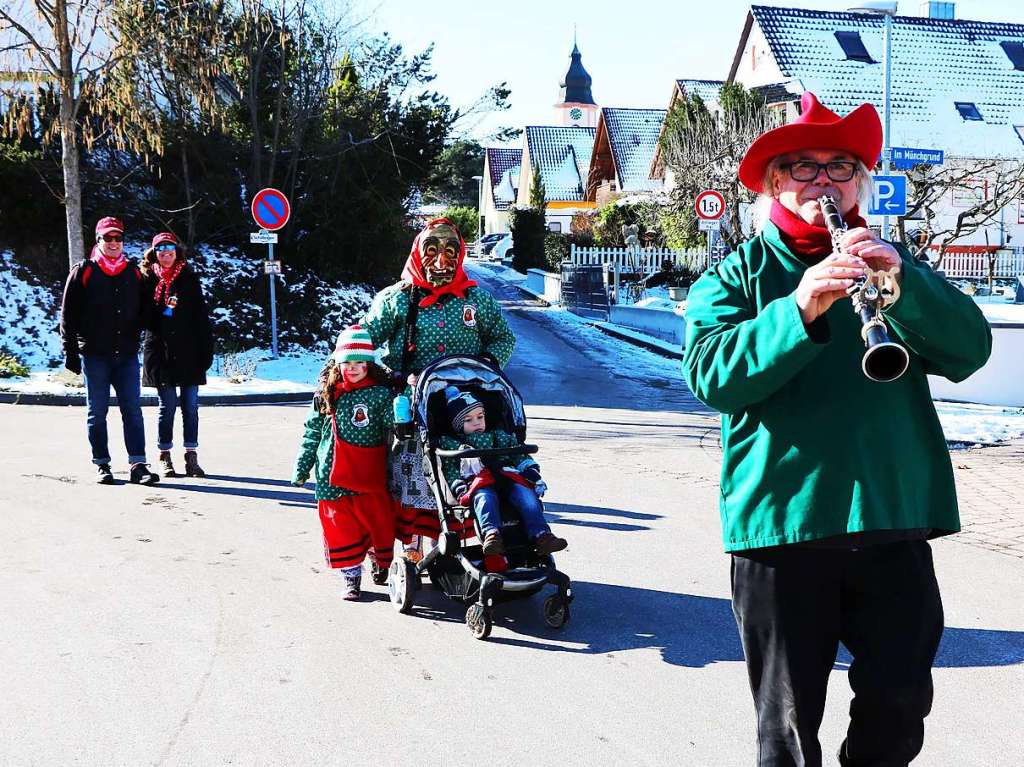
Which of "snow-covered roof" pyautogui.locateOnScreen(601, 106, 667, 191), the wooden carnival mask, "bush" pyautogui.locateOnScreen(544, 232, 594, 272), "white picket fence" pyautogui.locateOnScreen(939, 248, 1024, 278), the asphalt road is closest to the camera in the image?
the asphalt road

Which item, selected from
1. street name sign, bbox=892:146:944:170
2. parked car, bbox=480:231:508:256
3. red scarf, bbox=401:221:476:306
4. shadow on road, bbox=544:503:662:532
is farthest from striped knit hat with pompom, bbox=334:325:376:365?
parked car, bbox=480:231:508:256

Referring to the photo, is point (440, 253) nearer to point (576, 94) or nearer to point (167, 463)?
point (167, 463)

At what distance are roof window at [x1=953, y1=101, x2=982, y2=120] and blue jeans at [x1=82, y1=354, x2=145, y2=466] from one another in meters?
37.2

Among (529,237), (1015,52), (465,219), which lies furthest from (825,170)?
(465,219)

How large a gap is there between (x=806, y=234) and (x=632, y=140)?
5483 cm

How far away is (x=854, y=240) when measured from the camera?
2404 millimetres

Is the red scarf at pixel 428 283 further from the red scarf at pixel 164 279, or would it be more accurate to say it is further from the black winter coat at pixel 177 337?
the red scarf at pixel 164 279

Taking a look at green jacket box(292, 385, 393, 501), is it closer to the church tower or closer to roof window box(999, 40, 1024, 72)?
roof window box(999, 40, 1024, 72)

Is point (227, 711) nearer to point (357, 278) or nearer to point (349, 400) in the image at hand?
point (349, 400)

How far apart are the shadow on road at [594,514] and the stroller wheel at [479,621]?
7.83 ft

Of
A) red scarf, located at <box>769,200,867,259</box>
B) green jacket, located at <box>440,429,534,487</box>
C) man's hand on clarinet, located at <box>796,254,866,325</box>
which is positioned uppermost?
red scarf, located at <box>769,200,867,259</box>

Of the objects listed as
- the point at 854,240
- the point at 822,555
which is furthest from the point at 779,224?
the point at 822,555

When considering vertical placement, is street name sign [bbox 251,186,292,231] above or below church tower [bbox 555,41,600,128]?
below

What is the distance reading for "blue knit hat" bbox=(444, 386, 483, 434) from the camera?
5.71 metres
